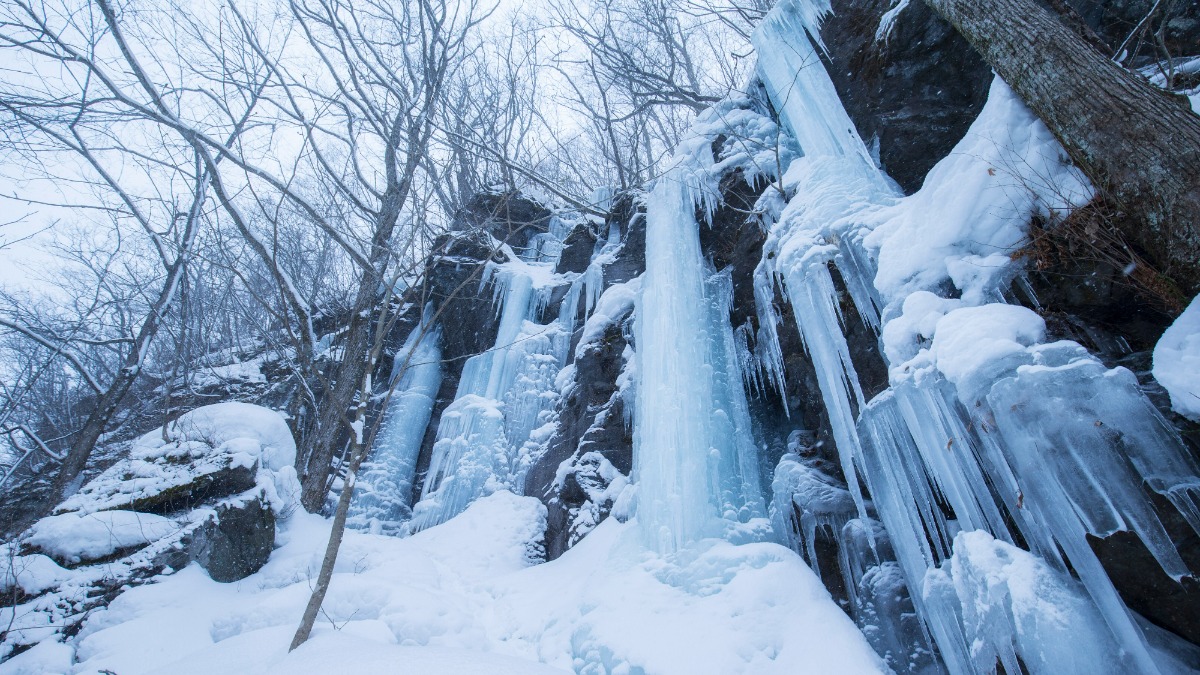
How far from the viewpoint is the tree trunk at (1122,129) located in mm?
1998

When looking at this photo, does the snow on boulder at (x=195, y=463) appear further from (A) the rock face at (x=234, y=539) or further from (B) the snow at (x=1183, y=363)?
(B) the snow at (x=1183, y=363)

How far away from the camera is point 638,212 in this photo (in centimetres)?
841

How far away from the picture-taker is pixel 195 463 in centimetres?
444

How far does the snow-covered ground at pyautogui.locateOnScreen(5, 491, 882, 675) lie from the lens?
8.48 feet

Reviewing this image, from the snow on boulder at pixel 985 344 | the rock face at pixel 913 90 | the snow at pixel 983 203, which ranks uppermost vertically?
the rock face at pixel 913 90

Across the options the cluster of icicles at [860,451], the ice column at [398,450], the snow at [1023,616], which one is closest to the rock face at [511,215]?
the ice column at [398,450]

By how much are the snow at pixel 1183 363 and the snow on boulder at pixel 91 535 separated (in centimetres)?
596

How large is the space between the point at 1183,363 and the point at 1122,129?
119 centimetres

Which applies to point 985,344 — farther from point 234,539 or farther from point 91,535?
point 91,535

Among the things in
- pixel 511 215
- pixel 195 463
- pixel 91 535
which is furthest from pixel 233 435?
pixel 511 215

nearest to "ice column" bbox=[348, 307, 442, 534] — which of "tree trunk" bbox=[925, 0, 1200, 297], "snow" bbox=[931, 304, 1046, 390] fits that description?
"snow" bbox=[931, 304, 1046, 390]

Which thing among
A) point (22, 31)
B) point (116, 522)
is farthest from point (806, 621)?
point (22, 31)

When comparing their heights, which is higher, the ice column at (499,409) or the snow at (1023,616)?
the ice column at (499,409)

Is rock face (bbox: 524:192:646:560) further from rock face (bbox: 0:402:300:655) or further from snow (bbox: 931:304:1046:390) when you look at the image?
snow (bbox: 931:304:1046:390)
